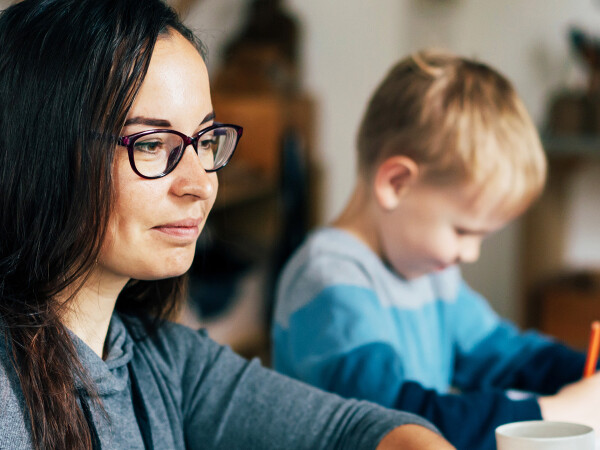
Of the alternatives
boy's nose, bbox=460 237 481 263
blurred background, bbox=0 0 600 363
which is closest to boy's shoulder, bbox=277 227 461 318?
boy's nose, bbox=460 237 481 263

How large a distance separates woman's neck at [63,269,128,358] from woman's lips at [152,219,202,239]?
0.21ft

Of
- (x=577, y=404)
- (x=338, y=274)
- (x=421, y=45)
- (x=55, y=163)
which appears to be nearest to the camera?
(x=55, y=163)

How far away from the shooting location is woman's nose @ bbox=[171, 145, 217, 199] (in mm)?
595

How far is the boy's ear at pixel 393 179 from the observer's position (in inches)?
39.1

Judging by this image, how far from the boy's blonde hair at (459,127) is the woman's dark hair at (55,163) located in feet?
1.58

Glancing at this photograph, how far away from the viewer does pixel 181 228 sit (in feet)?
2.01

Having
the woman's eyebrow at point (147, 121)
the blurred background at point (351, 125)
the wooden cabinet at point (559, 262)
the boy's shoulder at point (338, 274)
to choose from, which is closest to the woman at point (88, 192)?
the woman's eyebrow at point (147, 121)

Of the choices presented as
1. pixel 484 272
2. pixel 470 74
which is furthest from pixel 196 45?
pixel 484 272

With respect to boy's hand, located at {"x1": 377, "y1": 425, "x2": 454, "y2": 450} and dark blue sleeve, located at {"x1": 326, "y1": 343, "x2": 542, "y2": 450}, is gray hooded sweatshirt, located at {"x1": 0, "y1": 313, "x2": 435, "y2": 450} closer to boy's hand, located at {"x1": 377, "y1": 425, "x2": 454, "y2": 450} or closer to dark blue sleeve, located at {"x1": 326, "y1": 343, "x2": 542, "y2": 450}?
boy's hand, located at {"x1": 377, "y1": 425, "x2": 454, "y2": 450}

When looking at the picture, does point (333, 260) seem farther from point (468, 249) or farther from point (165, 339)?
point (165, 339)

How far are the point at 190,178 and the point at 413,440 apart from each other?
0.96 feet

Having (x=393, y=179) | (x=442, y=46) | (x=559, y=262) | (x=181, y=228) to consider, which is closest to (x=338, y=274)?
(x=393, y=179)

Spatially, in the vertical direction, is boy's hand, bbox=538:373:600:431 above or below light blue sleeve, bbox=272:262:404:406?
below

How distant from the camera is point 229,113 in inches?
96.6
